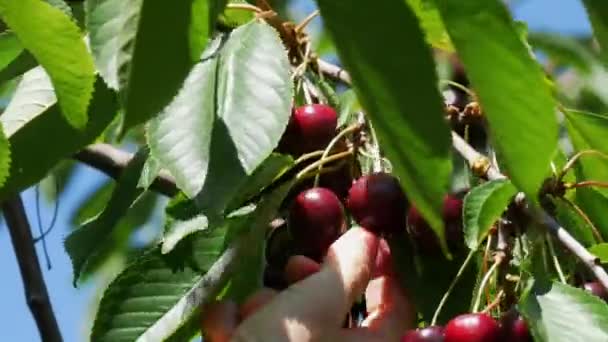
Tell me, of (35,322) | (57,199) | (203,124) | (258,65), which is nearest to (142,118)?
(203,124)

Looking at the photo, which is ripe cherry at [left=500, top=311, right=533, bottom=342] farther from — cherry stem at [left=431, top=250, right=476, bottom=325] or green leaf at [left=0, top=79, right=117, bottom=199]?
green leaf at [left=0, top=79, right=117, bottom=199]

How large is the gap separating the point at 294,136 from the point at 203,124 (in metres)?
0.20

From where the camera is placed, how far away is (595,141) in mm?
1354

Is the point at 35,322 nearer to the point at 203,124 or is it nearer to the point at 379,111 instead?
the point at 203,124

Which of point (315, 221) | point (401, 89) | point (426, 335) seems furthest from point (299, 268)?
point (401, 89)

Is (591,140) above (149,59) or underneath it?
underneath

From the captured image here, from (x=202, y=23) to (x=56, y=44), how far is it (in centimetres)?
16

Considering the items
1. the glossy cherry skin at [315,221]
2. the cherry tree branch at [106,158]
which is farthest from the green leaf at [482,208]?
the cherry tree branch at [106,158]

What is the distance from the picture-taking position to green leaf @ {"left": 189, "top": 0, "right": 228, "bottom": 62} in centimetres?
86

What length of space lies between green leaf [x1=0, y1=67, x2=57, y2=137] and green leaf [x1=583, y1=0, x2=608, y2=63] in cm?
58

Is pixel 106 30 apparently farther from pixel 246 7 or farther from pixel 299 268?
pixel 246 7

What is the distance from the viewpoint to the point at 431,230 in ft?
3.91

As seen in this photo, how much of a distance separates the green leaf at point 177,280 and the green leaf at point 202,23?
1.14ft

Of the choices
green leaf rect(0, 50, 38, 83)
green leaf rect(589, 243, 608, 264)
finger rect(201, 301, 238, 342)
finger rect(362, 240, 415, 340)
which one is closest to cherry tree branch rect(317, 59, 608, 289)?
green leaf rect(589, 243, 608, 264)
